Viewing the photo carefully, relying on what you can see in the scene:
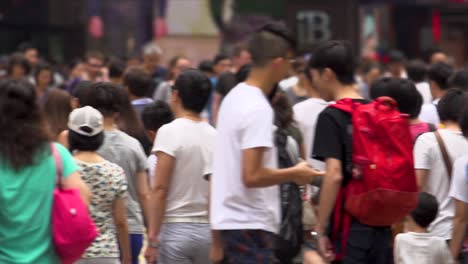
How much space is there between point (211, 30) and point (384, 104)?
1891cm

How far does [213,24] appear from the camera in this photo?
1005 inches

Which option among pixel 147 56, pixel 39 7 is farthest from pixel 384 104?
pixel 39 7

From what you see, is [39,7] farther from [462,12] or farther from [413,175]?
[413,175]

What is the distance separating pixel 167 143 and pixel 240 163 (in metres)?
1.36

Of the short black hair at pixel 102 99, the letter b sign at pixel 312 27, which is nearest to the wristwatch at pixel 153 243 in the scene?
the short black hair at pixel 102 99

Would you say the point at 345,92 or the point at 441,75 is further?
the point at 441,75

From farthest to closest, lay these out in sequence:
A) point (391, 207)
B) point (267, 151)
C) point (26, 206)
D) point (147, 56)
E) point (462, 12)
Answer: point (462, 12) → point (147, 56) → point (391, 207) → point (267, 151) → point (26, 206)

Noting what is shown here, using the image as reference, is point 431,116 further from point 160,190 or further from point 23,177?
point 23,177

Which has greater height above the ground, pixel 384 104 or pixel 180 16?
pixel 384 104

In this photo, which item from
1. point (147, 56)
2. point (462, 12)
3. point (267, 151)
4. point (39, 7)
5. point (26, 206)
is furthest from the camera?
point (39, 7)

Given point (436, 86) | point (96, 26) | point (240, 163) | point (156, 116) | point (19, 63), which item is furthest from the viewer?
point (96, 26)

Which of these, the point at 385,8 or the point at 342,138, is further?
the point at 385,8

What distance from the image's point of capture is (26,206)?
548 centimetres

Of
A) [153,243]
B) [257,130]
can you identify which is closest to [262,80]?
[257,130]
